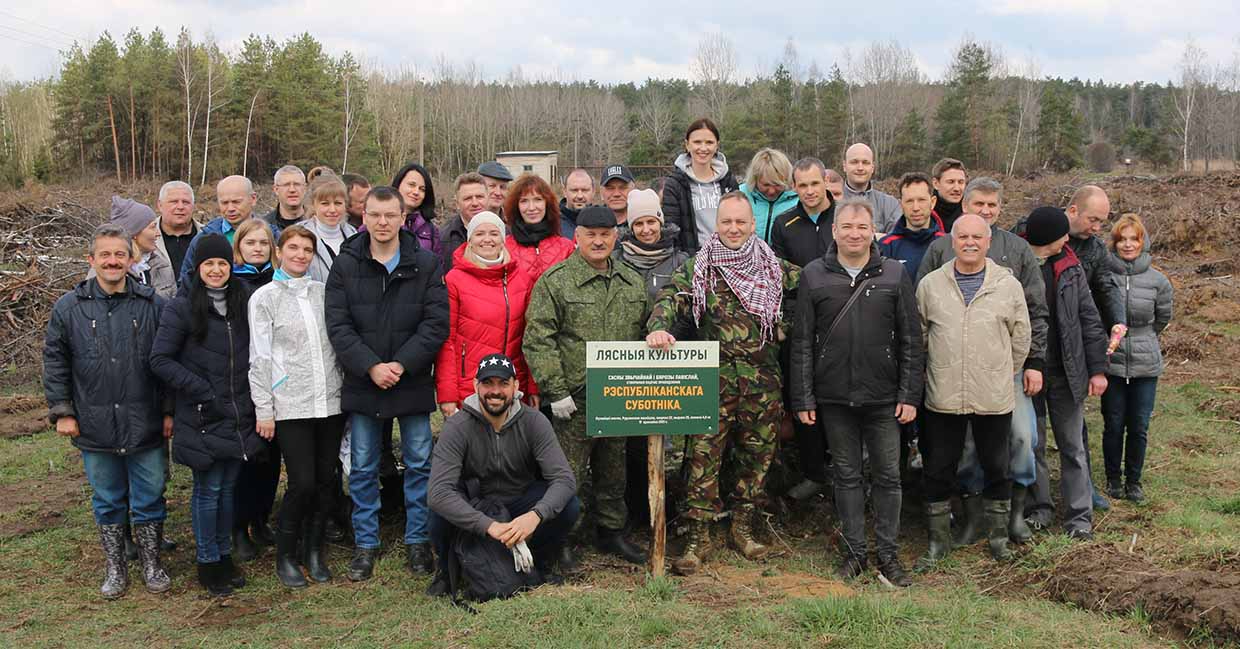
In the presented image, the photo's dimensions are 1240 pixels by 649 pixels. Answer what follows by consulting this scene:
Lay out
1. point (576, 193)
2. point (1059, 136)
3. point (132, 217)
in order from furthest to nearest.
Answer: point (1059, 136)
point (576, 193)
point (132, 217)

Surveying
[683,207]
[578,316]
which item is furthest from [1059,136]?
[578,316]

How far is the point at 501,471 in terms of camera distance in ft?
17.5

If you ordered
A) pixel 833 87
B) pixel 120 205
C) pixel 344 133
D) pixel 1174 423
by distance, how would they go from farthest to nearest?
1. pixel 833 87
2. pixel 344 133
3. pixel 1174 423
4. pixel 120 205

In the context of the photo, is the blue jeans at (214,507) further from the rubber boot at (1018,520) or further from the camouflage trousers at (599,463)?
the rubber boot at (1018,520)

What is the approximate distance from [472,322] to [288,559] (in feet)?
6.60

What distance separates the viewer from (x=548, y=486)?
5371mm

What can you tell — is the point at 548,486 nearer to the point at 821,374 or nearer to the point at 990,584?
the point at 821,374

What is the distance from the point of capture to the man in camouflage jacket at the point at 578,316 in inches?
216

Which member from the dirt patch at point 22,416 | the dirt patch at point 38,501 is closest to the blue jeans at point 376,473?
the dirt patch at point 38,501

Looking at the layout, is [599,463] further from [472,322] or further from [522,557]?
[472,322]

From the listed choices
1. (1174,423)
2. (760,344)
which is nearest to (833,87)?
(1174,423)

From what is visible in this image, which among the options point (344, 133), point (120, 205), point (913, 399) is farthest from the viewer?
point (344, 133)

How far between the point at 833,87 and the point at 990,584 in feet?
190

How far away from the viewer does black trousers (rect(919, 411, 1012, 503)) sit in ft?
18.6
